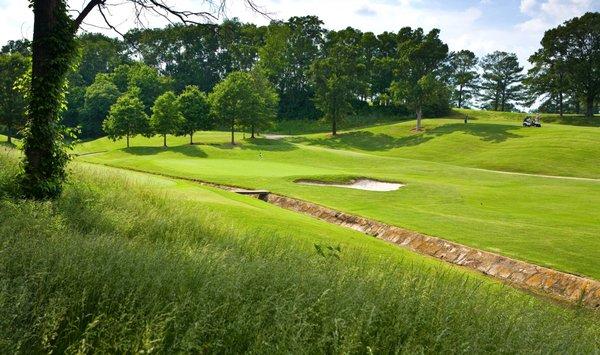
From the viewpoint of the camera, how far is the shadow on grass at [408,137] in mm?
58503

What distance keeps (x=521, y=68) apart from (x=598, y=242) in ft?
345

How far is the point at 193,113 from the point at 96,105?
30271 millimetres

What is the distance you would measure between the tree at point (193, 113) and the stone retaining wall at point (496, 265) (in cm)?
4798

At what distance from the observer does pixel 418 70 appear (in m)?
71.3

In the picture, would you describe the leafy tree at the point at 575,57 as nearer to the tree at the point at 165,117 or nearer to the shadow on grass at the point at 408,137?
the shadow on grass at the point at 408,137

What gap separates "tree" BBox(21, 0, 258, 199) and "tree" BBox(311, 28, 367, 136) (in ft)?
197

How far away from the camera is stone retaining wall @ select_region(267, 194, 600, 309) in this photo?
11141 mm

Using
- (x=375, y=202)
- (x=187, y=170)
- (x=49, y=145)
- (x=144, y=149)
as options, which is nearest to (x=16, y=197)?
(x=49, y=145)

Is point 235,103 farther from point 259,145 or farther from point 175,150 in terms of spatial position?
point 175,150

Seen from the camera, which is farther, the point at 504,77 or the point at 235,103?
the point at 504,77

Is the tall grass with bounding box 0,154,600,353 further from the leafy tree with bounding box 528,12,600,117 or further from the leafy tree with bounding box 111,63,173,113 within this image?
the leafy tree with bounding box 111,63,173,113

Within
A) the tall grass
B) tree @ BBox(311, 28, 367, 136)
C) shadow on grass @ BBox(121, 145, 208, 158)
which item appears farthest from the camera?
tree @ BBox(311, 28, 367, 136)

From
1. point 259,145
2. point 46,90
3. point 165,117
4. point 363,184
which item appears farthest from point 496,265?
point 165,117

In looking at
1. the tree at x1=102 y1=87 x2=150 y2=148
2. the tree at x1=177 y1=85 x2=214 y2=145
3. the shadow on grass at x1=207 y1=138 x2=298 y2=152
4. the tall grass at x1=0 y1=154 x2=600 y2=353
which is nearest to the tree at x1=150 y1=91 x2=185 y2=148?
the tree at x1=177 y1=85 x2=214 y2=145
